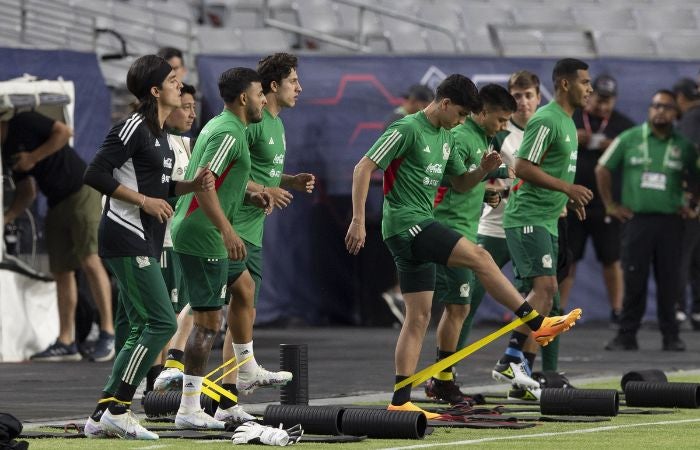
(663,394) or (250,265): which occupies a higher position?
(250,265)

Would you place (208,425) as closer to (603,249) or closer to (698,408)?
(698,408)

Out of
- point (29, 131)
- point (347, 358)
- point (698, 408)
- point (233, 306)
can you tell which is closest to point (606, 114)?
point (347, 358)

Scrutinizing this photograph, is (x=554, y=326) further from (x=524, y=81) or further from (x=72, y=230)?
(x=72, y=230)

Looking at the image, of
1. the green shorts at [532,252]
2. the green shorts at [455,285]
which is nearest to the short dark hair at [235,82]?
the green shorts at [455,285]

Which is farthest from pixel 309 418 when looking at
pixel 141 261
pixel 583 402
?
pixel 583 402

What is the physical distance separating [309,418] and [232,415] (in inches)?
33.0

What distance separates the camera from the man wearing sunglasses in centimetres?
1645

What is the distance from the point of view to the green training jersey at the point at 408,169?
32.2ft

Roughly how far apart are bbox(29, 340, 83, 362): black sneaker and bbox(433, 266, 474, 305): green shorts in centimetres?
519

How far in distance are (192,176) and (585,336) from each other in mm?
9997

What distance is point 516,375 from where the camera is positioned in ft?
37.2

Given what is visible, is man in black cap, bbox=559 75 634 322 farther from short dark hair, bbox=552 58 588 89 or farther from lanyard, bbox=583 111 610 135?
short dark hair, bbox=552 58 588 89

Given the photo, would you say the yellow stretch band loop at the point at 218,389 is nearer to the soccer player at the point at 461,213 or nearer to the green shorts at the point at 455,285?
the soccer player at the point at 461,213

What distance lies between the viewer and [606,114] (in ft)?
58.1
